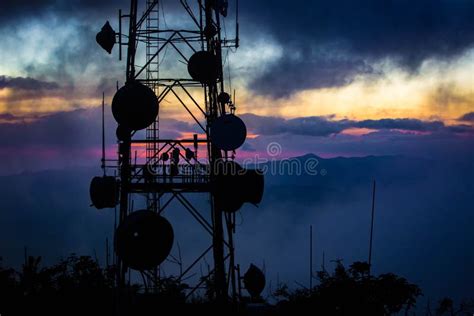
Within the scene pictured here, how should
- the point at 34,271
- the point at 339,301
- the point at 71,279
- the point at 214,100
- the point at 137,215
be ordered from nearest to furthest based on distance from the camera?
the point at 137,215, the point at 339,301, the point at 214,100, the point at 34,271, the point at 71,279

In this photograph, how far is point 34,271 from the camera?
22.4 m

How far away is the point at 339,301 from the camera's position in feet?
59.3

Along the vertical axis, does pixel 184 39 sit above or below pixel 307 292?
above

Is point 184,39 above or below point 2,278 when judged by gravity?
above

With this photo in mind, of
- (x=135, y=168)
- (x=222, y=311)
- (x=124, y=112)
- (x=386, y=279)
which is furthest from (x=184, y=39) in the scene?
(x=386, y=279)

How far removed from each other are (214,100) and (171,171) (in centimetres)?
308

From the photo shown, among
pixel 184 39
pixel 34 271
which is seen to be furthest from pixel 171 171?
pixel 34 271

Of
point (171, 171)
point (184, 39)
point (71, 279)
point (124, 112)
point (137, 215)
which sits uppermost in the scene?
point (184, 39)

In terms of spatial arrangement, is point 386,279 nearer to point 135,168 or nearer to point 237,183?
point 237,183

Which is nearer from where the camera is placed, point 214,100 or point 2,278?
point 214,100

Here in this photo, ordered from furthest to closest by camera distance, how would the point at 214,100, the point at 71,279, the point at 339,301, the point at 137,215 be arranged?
the point at 71,279 < the point at 214,100 < the point at 339,301 < the point at 137,215

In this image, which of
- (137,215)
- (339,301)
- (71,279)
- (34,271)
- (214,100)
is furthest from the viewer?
(71,279)

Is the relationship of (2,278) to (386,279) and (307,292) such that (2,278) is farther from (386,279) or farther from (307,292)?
(386,279)

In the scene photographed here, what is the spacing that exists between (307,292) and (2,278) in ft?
41.2
